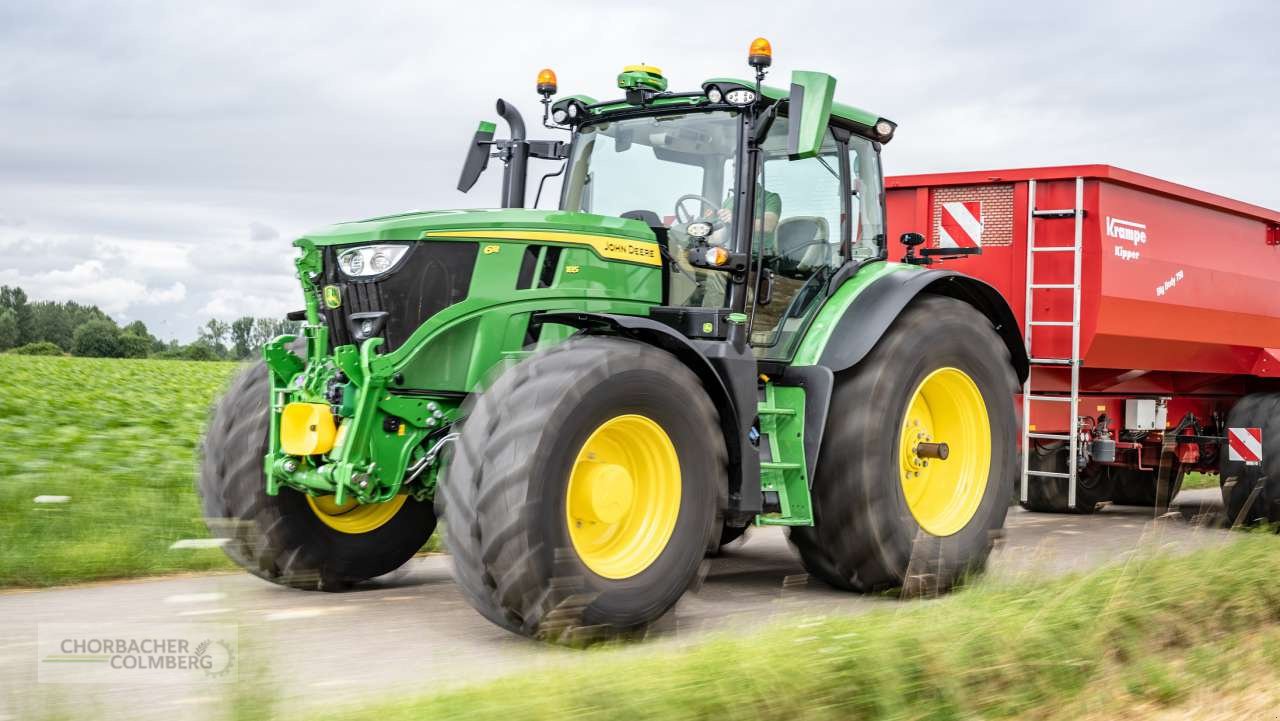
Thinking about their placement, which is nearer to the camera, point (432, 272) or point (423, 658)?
point (423, 658)

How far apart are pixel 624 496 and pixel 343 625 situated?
1335 millimetres

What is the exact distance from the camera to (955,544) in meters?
6.37

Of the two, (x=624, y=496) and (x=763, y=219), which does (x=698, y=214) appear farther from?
(x=624, y=496)

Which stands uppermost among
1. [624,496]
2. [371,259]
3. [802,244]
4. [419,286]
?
[802,244]

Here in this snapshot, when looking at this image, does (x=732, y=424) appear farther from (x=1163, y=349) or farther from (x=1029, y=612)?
(x=1163, y=349)

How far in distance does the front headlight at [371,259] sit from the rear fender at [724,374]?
665mm

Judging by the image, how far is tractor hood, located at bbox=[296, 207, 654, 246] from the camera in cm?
530

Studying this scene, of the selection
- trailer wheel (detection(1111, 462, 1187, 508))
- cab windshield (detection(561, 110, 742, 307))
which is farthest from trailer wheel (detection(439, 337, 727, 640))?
trailer wheel (detection(1111, 462, 1187, 508))

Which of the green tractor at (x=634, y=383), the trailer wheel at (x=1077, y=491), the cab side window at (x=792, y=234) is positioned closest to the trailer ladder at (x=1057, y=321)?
the green tractor at (x=634, y=383)

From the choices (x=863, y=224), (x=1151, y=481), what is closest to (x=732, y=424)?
(x=863, y=224)

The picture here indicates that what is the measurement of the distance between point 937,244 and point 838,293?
303cm

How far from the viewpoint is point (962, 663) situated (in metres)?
3.86
